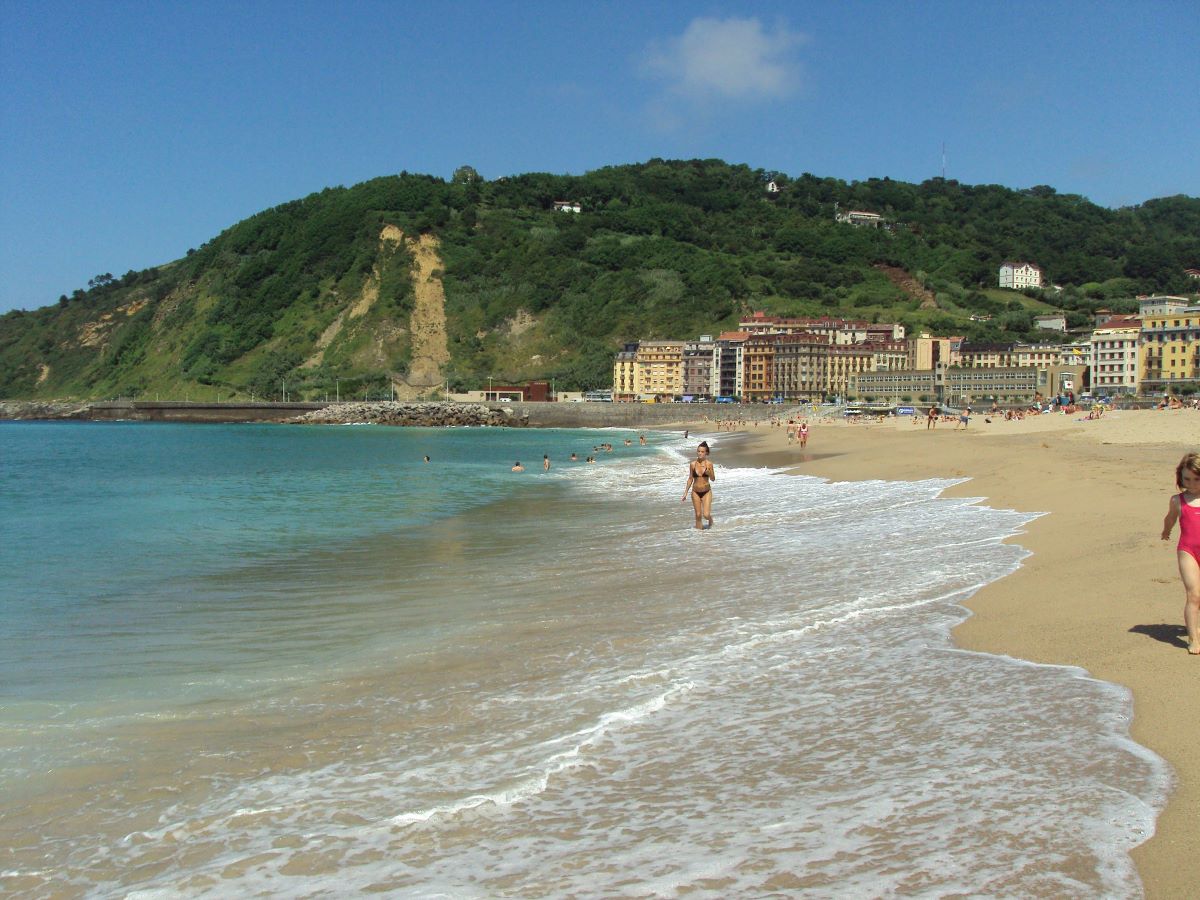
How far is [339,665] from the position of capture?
23.9 feet

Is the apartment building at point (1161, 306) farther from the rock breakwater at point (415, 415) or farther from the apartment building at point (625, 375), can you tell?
the rock breakwater at point (415, 415)

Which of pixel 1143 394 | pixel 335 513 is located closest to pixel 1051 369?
pixel 1143 394

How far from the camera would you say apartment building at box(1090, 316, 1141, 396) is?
107 meters

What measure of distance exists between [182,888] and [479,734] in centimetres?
191

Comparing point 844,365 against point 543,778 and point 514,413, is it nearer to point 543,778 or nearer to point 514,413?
point 514,413

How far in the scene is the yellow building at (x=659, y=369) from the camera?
408 feet

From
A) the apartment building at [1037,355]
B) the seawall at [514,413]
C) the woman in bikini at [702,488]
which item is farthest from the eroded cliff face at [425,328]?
the woman in bikini at [702,488]

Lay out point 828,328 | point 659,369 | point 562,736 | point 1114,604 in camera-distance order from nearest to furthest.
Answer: point 562,736 → point 1114,604 → point 659,369 → point 828,328

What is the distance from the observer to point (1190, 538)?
616 centimetres

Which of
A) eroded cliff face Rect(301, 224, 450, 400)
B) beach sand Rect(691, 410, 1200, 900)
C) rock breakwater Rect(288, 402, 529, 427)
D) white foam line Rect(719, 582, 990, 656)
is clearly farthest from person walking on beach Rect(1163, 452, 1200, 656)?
Answer: eroded cliff face Rect(301, 224, 450, 400)

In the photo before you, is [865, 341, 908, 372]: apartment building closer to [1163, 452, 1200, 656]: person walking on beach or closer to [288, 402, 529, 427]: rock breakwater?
[288, 402, 529, 427]: rock breakwater

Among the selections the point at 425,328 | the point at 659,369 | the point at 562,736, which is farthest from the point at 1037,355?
the point at 562,736

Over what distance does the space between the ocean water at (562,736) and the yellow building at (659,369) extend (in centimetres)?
11232

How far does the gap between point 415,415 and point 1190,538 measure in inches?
4182
